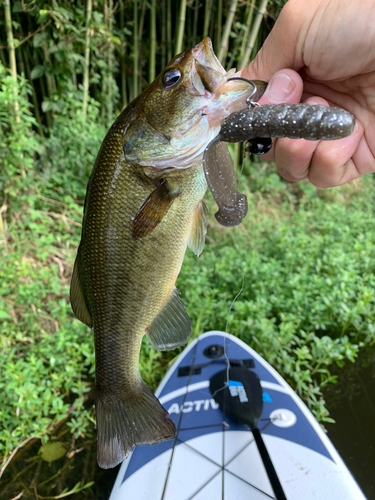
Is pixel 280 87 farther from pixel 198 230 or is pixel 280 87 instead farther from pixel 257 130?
pixel 198 230

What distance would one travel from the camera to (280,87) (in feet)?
4.30

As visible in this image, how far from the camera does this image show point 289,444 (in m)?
2.13

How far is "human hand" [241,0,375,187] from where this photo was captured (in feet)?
Result: 4.21

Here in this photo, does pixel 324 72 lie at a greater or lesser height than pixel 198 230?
greater

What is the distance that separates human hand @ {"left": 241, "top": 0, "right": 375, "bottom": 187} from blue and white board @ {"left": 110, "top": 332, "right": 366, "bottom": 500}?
5.12ft

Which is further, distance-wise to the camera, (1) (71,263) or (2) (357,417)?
(1) (71,263)

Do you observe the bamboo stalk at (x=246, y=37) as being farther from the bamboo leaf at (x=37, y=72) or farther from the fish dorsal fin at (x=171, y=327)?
the fish dorsal fin at (x=171, y=327)

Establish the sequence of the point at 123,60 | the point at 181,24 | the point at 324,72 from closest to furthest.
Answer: the point at 324,72, the point at 181,24, the point at 123,60

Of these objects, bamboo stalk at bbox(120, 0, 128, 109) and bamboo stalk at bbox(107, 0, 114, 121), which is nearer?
bamboo stalk at bbox(107, 0, 114, 121)

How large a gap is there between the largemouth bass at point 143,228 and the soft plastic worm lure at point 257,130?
0.08 m

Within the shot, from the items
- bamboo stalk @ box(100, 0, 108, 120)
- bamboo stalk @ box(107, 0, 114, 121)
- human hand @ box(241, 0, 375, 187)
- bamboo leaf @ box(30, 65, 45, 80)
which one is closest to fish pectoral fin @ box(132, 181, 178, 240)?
human hand @ box(241, 0, 375, 187)

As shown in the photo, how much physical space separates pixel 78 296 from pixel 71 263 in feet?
6.87

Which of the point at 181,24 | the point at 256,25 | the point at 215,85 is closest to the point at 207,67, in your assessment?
the point at 215,85

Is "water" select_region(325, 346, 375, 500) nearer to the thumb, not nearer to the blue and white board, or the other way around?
the blue and white board
